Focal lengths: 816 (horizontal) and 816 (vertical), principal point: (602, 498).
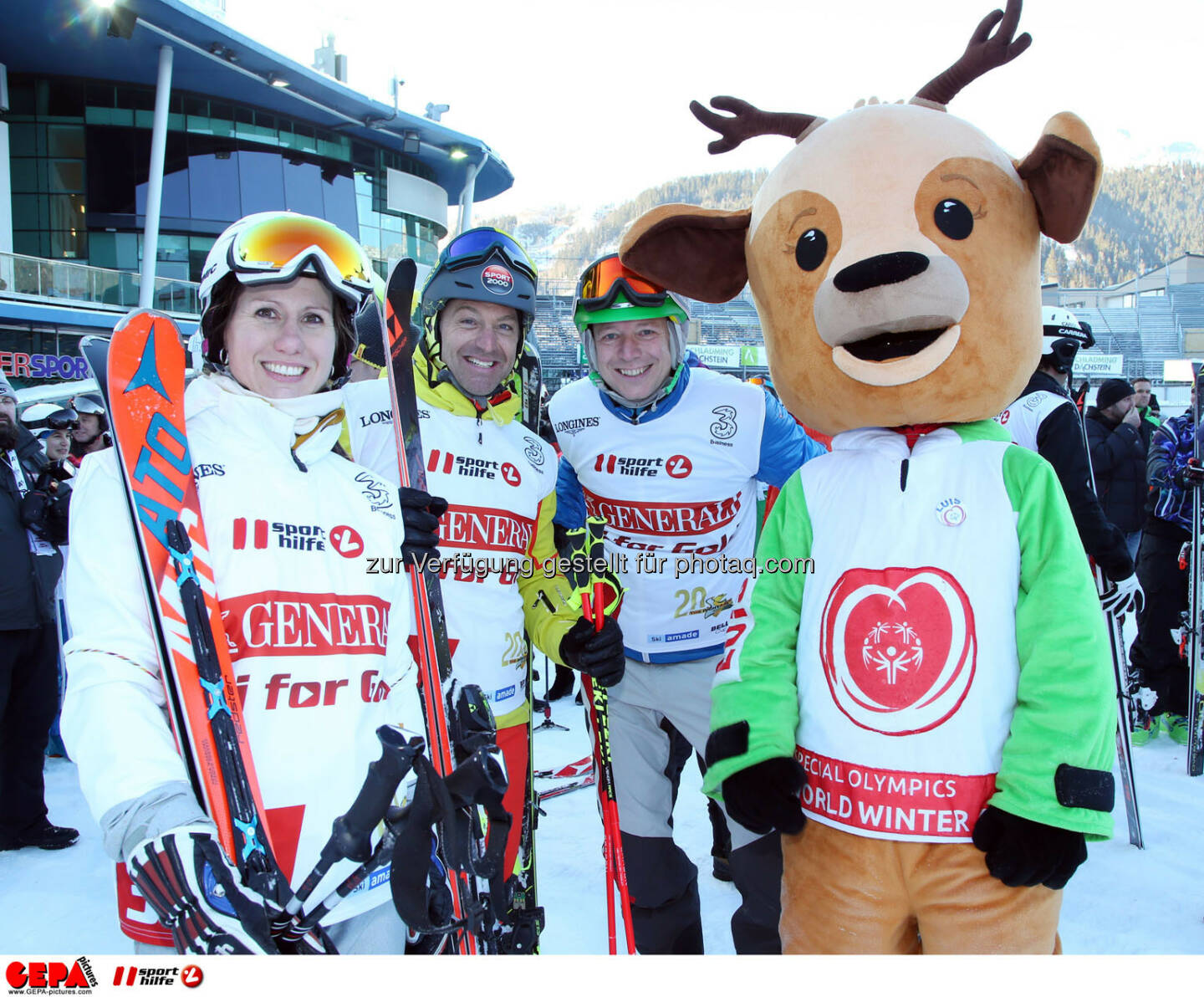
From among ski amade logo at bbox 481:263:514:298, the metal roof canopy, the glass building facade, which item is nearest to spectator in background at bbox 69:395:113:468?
ski amade logo at bbox 481:263:514:298

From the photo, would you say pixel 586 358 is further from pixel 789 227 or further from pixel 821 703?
pixel 821 703

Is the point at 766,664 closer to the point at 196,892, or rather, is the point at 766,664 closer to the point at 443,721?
the point at 443,721

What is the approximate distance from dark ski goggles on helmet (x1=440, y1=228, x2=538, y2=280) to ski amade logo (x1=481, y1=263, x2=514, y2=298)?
38mm

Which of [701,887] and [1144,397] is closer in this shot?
[701,887]

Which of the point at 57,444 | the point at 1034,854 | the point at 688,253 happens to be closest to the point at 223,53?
the point at 57,444

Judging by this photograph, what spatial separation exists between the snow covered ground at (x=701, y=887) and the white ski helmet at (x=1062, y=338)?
2.26 m

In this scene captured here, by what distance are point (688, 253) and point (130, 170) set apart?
25.8 meters

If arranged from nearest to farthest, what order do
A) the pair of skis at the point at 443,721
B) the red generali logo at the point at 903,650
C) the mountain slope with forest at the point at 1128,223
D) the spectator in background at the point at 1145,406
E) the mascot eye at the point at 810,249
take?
1. the red generali logo at the point at 903,650
2. the mascot eye at the point at 810,249
3. the pair of skis at the point at 443,721
4. the spectator in background at the point at 1145,406
5. the mountain slope with forest at the point at 1128,223

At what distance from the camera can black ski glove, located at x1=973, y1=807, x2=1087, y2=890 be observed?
1.54 metres

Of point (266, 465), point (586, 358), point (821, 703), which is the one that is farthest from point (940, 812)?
point (586, 358)

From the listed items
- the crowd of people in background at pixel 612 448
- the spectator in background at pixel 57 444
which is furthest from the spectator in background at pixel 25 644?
the crowd of people in background at pixel 612 448

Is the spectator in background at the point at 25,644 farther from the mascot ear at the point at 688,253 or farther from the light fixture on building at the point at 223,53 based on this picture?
the light fixture on building at the point at 223,53

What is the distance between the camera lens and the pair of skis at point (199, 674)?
58.4 inches

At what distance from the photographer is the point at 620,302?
2805mm
